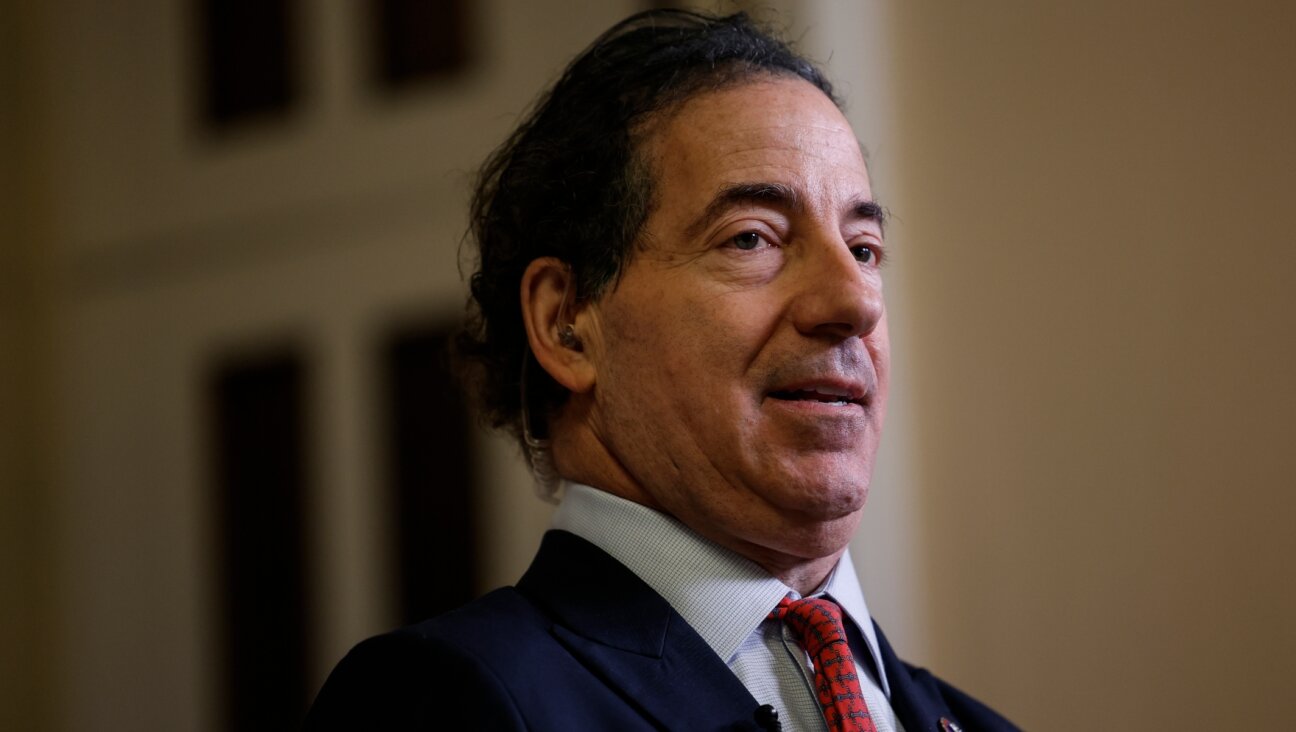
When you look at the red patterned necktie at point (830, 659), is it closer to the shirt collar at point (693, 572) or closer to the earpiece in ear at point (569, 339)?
the shirt collar at point (693, 572)

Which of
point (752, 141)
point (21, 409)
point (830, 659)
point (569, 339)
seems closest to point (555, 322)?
point (569, 339)

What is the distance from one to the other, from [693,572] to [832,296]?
1.19 feet

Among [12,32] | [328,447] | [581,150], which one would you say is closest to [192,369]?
[328,447]

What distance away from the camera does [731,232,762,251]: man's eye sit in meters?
1.82

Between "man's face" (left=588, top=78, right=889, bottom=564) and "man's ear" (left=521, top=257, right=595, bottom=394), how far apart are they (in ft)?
0.09

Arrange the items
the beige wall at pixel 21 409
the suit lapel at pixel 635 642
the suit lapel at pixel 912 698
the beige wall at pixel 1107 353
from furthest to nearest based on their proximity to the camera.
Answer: the beige wall at pixel 21 409
the beige wall at pixel 1107 353
the suit lapel at pixel 912 698
the suit lapel at pixel 635 642

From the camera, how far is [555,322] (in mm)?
1945

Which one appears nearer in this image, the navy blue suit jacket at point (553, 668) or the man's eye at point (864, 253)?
the navy blue suit jacket at point (553, 668)

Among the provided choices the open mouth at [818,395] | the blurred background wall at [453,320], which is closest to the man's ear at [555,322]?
the open mouth at [818,395]

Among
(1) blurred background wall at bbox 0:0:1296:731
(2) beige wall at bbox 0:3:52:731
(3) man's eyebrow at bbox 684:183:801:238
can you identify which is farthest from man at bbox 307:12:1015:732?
(2) beige wall at bbox 0:3:52:731

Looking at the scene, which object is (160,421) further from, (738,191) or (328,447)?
(738,191)

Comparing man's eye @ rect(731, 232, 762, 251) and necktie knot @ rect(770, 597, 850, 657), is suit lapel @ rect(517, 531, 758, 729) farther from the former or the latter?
man's eye @ rect(731, 232, 762, 251)

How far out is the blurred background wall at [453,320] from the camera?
11.0 ft

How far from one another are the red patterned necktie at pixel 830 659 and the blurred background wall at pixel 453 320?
183cm
